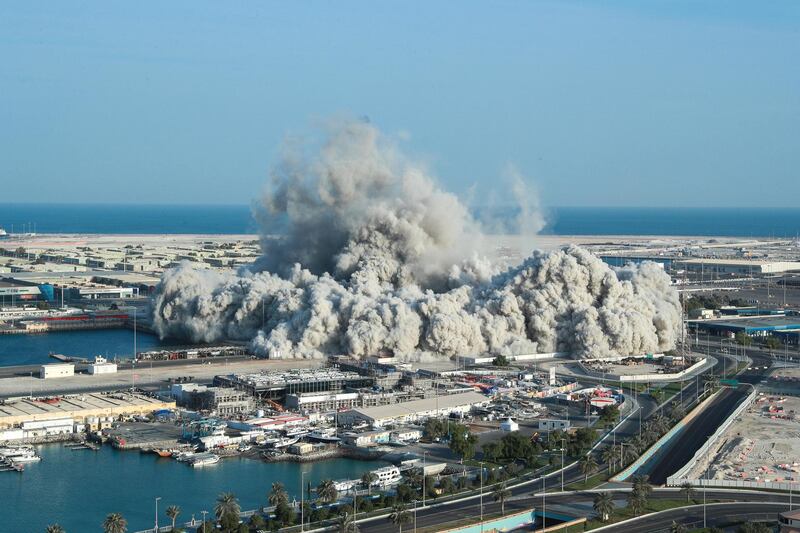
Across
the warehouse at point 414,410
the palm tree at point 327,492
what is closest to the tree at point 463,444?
the warehouse at point 414,410

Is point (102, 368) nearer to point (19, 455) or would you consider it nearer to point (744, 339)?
point (19, 455)

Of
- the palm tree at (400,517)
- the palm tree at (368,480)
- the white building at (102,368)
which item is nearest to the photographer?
the palm tree at (400,517)

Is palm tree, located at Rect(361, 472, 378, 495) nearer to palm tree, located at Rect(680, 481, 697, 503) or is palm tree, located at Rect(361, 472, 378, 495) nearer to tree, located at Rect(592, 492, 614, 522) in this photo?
tree, located at Rect(592, 492, 614, 522)

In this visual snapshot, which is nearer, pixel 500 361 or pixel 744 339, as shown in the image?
pixel 500 361

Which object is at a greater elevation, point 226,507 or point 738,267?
point 738,267

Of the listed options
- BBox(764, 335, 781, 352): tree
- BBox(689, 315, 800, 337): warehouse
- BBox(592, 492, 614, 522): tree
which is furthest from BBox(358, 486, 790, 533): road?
BBox(689, 315, 800, 337): warehouse

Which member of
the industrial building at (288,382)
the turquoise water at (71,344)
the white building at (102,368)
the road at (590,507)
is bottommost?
the road at (590,507)

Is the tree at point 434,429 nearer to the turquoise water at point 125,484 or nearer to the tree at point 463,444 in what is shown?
the tree at point 463,444

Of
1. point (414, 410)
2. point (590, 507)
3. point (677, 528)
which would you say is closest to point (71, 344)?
point (414, 410)
